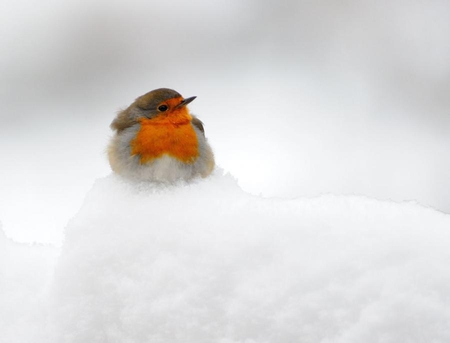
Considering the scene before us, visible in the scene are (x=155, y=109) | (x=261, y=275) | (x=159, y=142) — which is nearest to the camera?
(x=261, y=275)

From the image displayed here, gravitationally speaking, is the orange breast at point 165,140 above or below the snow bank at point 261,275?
above

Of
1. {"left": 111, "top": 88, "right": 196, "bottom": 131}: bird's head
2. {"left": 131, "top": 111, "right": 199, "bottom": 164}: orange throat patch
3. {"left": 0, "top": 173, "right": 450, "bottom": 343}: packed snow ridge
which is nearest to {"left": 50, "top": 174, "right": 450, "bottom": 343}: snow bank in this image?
{"left": 0, "top": 173, "right": 450, "bottom": 343}: packed snow ridge

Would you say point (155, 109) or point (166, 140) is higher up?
point (155, 109)

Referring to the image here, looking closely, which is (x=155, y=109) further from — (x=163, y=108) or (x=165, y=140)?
(x=165, y=140)

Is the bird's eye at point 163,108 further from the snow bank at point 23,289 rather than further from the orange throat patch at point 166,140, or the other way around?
the snow bank at point 23,289

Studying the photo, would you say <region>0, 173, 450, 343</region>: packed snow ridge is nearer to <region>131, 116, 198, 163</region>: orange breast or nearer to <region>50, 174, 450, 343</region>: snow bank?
<region>50, 174, 450, 343</region>: snow bank

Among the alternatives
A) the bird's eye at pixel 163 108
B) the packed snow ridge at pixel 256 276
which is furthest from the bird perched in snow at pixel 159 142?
the packed snow ridge at pixel 256 276

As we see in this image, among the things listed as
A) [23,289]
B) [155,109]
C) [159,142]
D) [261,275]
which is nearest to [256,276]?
[261,275]
